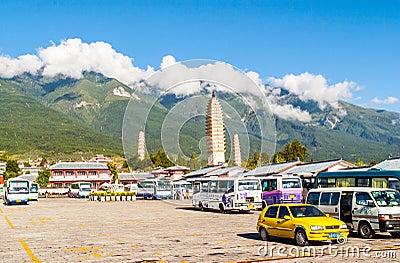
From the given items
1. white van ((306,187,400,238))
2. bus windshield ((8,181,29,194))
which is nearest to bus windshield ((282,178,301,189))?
white van ((306,187,400,238))

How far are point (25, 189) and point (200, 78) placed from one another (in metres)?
28.8

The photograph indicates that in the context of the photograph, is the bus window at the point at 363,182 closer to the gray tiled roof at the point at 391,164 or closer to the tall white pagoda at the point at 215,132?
the tall white pagoda at the point at 215,132

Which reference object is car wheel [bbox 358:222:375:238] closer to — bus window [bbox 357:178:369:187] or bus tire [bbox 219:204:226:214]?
bus window [bbox 357:178:369:187]

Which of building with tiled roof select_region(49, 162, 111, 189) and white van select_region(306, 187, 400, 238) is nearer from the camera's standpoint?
white van select_region(306, 187, 400, 238)

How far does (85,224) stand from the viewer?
91.8ft

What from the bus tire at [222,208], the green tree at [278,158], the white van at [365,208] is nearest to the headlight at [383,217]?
the white van at [365,208]

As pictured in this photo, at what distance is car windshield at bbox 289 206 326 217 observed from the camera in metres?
18.1

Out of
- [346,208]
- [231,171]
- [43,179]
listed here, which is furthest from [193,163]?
[43,179]

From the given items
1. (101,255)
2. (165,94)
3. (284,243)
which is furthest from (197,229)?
(165,94)

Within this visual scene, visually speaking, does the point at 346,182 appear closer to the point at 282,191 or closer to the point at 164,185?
the point at 282,191

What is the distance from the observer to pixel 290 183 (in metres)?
37.5

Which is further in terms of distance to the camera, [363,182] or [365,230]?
[363,182]

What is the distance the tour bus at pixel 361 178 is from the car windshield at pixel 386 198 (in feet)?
31.4

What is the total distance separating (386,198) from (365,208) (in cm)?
99
